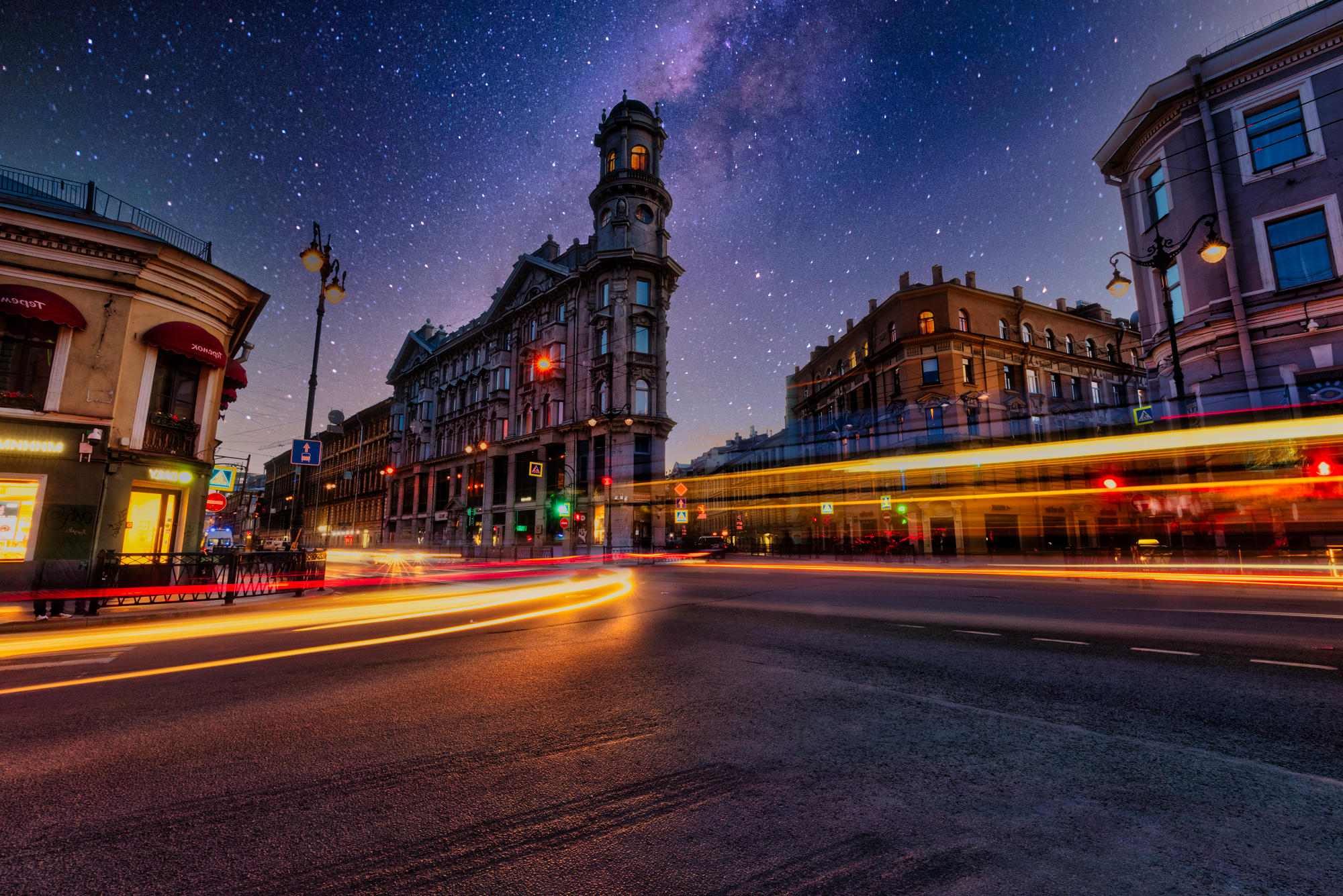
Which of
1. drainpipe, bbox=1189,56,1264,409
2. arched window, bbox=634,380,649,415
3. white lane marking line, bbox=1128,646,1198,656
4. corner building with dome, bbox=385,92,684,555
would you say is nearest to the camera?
white lane marking line, bbox=1128,646,1198,656

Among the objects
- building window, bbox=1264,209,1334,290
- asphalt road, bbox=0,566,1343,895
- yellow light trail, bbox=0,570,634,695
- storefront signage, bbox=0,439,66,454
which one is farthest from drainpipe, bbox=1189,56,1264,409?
storefront signage, bbox=0,439,66,454

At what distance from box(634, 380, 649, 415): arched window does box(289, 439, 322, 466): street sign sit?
26.7 metres

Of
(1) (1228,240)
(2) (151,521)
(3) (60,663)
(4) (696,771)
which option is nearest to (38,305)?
(2) (151,521)

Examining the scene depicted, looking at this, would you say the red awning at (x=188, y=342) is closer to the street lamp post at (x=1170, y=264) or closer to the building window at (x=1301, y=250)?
the street lamp post at (x=1170, y=264)

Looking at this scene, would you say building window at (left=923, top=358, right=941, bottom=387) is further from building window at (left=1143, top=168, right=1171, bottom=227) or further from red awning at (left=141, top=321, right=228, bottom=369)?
red awning at (left=141, top=321, right=228, bottom=369)

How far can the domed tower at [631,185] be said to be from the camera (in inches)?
1699

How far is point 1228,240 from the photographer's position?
21.0 metres

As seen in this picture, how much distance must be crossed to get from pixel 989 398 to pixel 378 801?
4366 cm

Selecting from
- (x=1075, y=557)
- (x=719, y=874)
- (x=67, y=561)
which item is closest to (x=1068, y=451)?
(x=1075, y=557)

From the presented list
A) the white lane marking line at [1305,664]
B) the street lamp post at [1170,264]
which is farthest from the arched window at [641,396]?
the white lane marking line at [1305,664]

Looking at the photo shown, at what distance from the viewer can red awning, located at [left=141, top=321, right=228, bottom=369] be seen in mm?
16406

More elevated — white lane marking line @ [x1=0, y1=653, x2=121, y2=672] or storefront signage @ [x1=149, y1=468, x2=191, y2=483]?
storefront signage @ [x1=149, y1=468, x2=191, y2=483]

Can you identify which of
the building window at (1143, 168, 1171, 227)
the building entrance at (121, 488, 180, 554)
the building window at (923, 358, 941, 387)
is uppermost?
the building window at (1143, 168, 1171, 227)

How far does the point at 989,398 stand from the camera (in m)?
39.2
